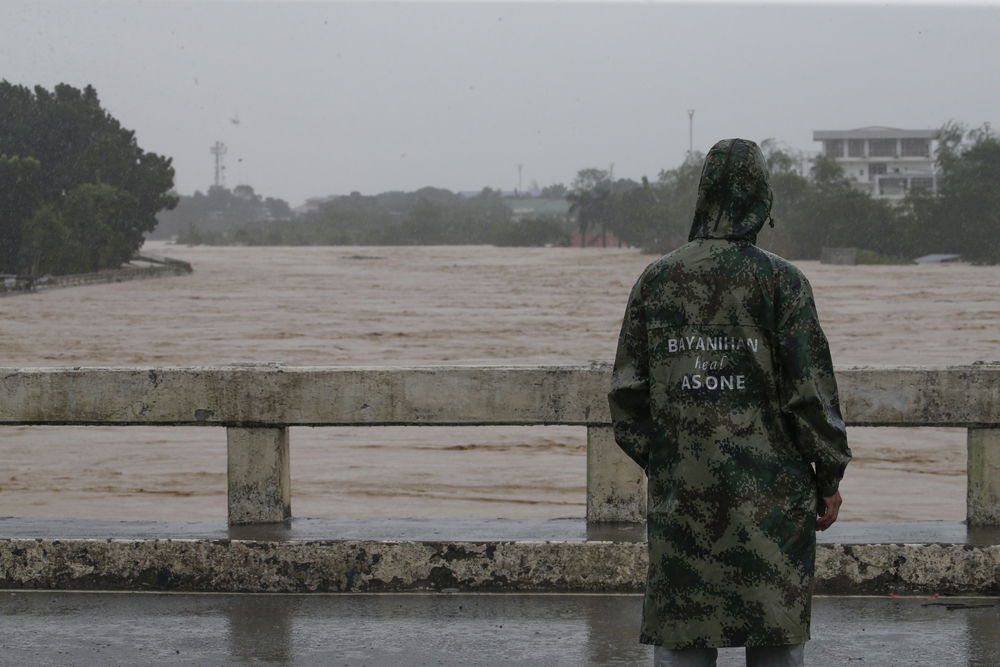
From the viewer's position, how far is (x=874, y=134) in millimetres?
108688

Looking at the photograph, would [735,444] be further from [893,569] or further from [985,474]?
[985,474]

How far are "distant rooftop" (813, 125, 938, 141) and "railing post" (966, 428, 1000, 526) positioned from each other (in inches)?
4206

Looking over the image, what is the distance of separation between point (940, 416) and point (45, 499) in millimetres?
8765

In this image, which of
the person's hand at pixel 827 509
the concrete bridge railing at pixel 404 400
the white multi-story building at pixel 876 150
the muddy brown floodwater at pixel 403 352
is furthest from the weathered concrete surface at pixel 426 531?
the white multi-story building at pixel 876 150

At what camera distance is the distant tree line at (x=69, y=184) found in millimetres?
56719

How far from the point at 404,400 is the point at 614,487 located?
3.55 feet

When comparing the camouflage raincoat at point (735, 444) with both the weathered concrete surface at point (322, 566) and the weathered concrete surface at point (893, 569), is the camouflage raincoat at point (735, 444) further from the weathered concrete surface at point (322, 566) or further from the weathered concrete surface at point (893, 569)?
the weathered concrete surface at point (893, 569)

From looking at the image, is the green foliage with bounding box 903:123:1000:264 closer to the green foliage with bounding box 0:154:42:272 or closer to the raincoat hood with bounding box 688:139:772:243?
the green foliage with bounding box 0:154:42:272

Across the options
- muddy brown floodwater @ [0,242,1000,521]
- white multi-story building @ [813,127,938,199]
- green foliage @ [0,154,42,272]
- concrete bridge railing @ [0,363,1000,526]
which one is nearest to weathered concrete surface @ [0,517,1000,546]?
concrete bridge railing @ [0,363,1000,526]

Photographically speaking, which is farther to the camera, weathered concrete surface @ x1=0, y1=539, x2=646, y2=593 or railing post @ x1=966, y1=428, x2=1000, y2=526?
railing post @ x1=966, y1=428, x2=1000, y2=526

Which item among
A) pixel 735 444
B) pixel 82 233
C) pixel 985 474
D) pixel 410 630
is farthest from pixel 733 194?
pixel 82 233

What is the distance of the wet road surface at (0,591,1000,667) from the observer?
178 inches

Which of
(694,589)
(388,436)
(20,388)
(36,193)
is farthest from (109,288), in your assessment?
(694,589)

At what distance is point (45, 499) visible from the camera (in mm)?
11672
